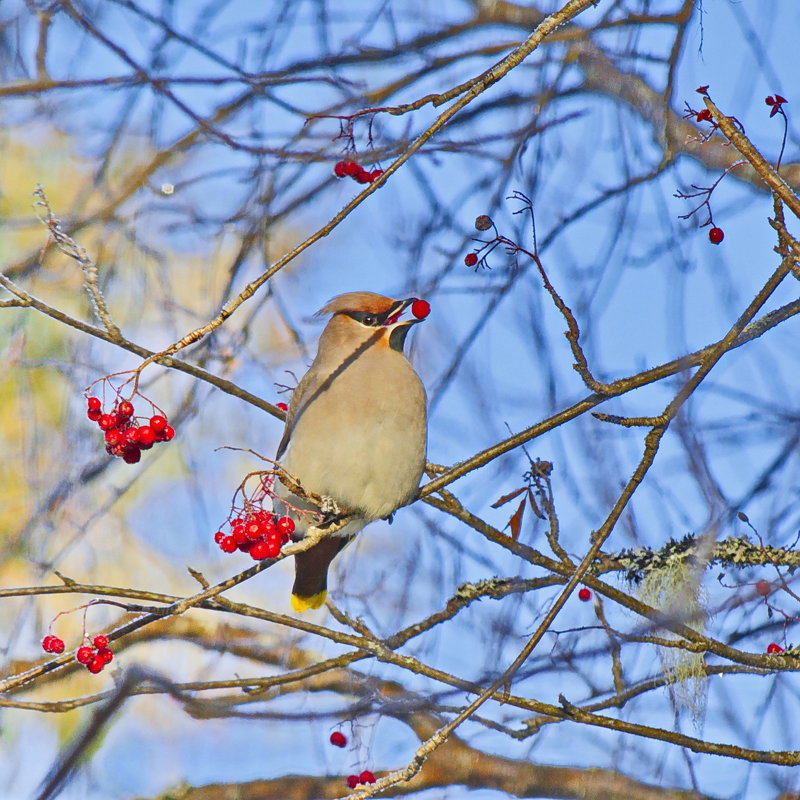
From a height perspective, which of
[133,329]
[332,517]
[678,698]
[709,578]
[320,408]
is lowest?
[678,698]

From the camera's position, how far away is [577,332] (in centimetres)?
274

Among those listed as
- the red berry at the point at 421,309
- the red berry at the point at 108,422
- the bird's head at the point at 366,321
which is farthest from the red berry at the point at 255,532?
the bird's head at the point at 366,321

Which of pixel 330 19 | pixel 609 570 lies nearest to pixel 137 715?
pixel 609 570

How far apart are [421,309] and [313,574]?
1030mm

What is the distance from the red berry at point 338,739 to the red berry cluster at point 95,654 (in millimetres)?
1311

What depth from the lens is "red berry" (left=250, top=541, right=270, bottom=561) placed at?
9.00ft

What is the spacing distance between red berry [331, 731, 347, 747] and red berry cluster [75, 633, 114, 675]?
1.31 metres

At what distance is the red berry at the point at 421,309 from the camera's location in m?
3.74

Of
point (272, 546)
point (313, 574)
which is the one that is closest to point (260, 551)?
point (272, 546)

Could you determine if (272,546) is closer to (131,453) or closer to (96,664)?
(131,453)

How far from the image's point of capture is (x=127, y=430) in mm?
2711

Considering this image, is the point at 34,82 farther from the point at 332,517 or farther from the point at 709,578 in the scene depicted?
the point at 709,578

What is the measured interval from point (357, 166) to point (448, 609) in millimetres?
1418

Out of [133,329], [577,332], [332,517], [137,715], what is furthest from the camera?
A: [137,715]
